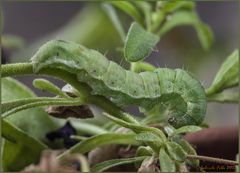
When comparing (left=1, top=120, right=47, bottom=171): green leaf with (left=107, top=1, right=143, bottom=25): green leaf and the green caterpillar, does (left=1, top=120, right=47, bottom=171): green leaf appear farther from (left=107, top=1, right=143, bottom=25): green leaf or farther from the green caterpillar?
(left=107, top=1, right=143, bottom=25): green leaf

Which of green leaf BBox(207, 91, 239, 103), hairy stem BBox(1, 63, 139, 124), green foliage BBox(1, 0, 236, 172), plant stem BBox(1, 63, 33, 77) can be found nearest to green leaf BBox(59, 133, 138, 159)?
green foliage BBox(1, 0, 236, 172)

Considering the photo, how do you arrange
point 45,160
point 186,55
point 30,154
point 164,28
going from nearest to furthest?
point 45,160 < point 30,154 < point 164,28 < point 186,55

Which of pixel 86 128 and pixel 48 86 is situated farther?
pixel 86 128

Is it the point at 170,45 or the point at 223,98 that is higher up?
the point at 223,98

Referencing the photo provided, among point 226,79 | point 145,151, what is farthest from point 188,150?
point 226,79

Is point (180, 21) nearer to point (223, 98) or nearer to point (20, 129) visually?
point (223, 98)

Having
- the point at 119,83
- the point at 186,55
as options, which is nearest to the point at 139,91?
the point at 119,83

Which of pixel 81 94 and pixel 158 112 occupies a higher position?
pixel 81 94

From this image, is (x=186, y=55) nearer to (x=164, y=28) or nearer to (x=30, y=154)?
(x=164, y=28)

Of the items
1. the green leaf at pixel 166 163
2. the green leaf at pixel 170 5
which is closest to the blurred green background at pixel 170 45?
the green leaf at pixel 170 5
